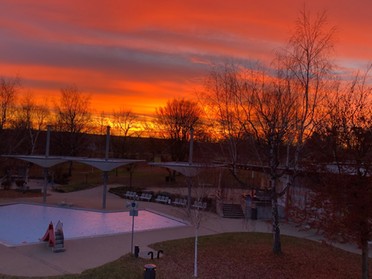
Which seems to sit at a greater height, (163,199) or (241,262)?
(241,262)

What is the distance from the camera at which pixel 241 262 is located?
14.6 meters

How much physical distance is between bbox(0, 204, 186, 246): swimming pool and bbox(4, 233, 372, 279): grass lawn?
5.88 meters

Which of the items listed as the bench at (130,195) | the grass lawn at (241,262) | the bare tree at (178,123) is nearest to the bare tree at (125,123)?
the bare tree at (178,123)

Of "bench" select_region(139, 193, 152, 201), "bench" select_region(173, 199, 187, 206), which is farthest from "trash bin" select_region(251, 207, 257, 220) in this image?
"bench" select_region(139, 193, 152, 201)

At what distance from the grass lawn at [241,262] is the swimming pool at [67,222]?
5.88m

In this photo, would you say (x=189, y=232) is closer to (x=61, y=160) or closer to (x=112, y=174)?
(x=61, y=160)

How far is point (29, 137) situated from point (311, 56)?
52.3 m

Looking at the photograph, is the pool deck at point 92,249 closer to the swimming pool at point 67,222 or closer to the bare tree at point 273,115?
the swimming pool at point 67,222

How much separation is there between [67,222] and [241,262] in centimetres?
1431

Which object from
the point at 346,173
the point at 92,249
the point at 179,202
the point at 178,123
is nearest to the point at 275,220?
the point at 346,173

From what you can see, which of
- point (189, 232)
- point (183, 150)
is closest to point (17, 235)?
point (189, 232)

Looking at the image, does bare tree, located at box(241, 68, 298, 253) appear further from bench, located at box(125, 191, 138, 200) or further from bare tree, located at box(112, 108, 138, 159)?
bare tree, located at box(112, 108, 138, 159)

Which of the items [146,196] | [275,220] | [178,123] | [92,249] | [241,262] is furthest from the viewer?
[178,123]

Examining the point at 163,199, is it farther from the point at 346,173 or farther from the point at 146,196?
the point at 346,173
